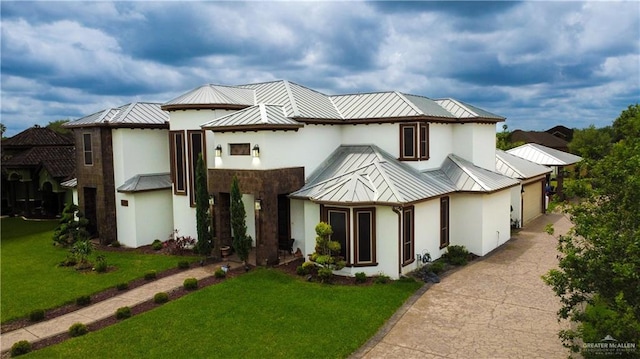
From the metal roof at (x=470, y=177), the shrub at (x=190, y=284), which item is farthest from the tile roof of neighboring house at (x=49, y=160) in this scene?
the metal roof at (x=470, y=177)

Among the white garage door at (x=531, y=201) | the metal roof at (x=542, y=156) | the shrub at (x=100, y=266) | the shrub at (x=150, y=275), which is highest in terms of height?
the metal roof at (x=542, y=156)

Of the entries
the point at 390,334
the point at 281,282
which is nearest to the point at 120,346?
the point at 281,282

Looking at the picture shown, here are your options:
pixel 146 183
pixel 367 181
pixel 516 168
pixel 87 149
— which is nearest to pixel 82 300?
pixel 146 183

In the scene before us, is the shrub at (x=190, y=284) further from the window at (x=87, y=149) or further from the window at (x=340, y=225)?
the window at (x=87, y=149)

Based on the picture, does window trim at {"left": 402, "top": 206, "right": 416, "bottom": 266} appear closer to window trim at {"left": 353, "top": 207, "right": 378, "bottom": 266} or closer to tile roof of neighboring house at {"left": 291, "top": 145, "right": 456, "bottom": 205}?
tile roof of neighboring house at {"left": 291, "top": 145, "right": 456, "bottom": 205}

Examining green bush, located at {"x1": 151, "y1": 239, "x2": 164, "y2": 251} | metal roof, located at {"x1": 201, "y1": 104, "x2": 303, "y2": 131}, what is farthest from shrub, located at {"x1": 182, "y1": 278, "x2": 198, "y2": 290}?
green bush, located at {"x1": 151, "y1": 239, "x2": 164, "y2": 251}

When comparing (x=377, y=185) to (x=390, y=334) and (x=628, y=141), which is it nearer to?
(x=390, y=334)
